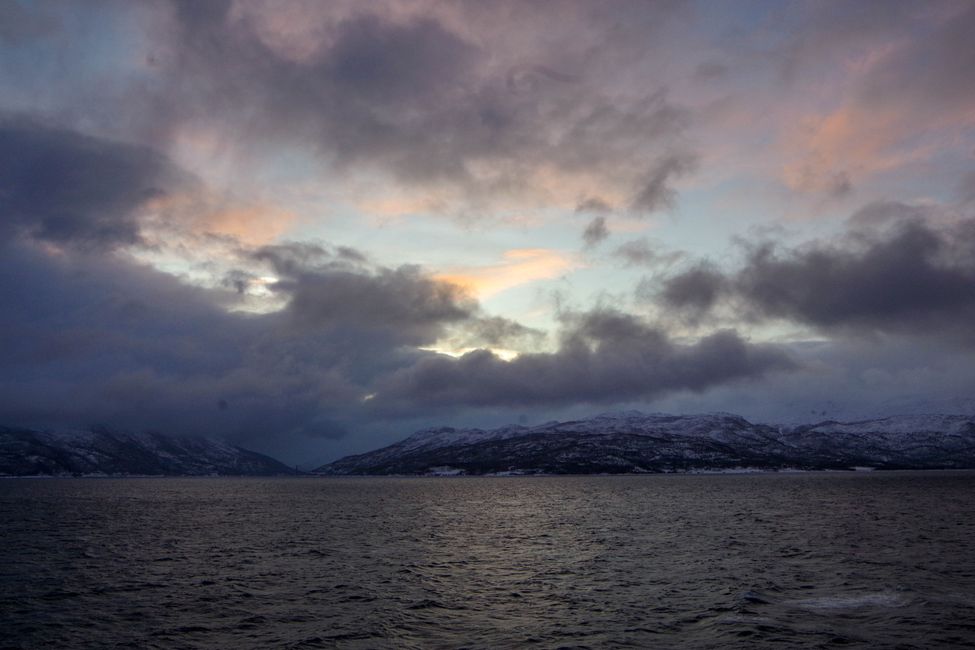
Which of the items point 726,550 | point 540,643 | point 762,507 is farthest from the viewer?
point 762,507

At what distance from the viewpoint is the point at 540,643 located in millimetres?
41562

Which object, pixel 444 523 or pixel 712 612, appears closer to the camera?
pixel 712 612

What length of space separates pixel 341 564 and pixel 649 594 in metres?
37.7

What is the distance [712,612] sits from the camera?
4903 cm

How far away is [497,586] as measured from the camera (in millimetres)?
61844

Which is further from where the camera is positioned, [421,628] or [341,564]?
[341,564]

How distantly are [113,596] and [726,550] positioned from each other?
68910 mm

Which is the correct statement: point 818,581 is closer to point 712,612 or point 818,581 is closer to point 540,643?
point 712,612

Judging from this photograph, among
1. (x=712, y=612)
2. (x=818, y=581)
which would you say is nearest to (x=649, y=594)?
(x=712, y=612)

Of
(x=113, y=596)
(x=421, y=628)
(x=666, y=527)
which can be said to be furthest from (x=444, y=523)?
(x=421, y=628)

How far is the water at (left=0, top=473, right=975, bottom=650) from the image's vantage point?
4394 cm

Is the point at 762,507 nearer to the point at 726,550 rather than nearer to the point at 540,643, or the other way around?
the point at 726,550

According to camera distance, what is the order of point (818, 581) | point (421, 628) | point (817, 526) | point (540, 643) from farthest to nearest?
point (817, 526)
point (818, 581)
point (421, 628)
point (540, 643)

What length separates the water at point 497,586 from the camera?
4394 cm
